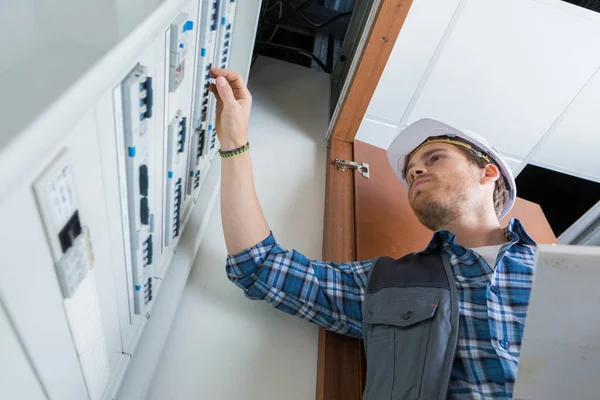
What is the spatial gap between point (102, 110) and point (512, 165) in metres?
1.91

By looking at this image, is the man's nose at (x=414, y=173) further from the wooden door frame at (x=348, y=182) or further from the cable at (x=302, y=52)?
the cable at (x=302, y=52)

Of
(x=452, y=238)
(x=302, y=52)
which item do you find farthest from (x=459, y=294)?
(x=302, y=52)

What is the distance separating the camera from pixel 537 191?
1.91 m

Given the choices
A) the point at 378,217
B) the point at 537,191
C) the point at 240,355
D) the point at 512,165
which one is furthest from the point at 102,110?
the point at 537,191

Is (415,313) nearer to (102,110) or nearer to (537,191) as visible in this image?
(102,110)

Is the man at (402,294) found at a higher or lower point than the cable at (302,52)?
higher

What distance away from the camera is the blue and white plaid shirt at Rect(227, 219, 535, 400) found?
0.63 meters

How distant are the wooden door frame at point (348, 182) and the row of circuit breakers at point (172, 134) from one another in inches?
13.5

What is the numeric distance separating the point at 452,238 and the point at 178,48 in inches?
24.3

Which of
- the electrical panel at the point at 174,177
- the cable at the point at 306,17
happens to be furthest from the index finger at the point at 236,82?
the cable at the point at 306,17

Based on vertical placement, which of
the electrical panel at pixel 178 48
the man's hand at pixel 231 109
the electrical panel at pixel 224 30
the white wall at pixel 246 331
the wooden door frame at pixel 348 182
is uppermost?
the electrical panel at pixel 178 48

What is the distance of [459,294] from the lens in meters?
0.72

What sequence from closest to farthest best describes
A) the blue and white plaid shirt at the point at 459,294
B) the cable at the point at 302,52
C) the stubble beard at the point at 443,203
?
the blue and white plaid shirt at the point at 459,294 → the stubble beard at the point at 443,203 → the cable at the point at 302,52

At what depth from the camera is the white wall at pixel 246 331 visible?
65 cm
